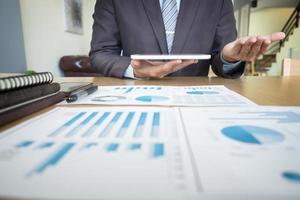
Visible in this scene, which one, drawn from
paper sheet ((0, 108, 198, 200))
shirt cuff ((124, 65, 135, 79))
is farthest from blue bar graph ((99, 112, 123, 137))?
shirt cuff ((124, 65, 135, 79))

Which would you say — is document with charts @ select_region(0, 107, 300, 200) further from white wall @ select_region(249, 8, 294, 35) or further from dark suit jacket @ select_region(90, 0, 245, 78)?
white wall @ select_region(249, 8, 294, 35)

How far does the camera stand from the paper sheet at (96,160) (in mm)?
126

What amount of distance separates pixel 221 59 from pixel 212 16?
0.90 ft

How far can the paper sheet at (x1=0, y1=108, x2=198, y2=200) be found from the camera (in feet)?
0.41

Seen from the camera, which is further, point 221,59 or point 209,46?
point 209,46

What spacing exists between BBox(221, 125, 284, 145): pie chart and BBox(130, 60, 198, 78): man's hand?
364 millimetres

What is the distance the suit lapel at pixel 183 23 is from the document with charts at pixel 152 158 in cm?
67

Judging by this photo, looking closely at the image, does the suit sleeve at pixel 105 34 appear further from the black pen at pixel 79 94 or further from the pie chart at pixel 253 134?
the pie chart at pixel 253 134

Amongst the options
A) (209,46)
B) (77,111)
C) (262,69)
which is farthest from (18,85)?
(262,69)

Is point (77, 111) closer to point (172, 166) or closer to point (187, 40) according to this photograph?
point (172, 166)

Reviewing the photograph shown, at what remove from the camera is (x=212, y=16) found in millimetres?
954

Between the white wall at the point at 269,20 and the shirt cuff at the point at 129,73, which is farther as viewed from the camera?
the white wall at the point at 269,20

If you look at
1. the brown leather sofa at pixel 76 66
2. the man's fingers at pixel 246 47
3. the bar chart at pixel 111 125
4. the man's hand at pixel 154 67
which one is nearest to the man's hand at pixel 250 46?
the man's fingers at pixel 246 47

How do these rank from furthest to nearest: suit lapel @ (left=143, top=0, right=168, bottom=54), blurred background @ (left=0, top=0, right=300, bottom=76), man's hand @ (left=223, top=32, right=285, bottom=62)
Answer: blurred background @ (left=0, top=0, right=300, bottom=76) < suit lapel @ (left=143, top=0, right=168, bottom=54) < man's hand @ (left=223, top=32, right=285, bottom=62)
